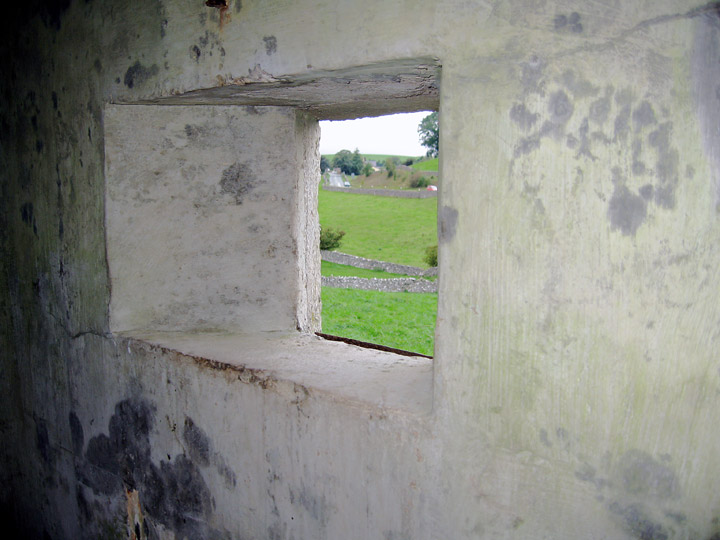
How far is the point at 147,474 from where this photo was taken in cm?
201

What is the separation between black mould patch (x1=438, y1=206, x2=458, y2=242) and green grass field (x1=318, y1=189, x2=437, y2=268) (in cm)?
1773

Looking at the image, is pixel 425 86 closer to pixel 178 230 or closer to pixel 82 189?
pixel 178 230

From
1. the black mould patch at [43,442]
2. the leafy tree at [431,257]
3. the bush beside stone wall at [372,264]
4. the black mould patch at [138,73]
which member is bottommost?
the bush beside stone wall at [372,264]

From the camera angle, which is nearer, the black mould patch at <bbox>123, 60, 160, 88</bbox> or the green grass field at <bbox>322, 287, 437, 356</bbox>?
the black mould patch at <bbox>123, 60, 160, 88</bbox>

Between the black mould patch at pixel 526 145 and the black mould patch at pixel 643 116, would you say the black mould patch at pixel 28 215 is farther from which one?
the black mould patch at pixel 643 116

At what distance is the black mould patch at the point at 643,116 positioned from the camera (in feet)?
3.73

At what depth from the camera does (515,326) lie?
127cm

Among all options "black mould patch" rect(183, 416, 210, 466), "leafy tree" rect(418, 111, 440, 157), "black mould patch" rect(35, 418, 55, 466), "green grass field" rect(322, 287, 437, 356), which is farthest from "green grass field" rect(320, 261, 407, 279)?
"black mould patch" rect(183, 416, 210, 466)

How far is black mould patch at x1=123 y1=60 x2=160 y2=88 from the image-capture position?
177 centimetres

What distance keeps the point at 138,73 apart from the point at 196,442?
1.16 m

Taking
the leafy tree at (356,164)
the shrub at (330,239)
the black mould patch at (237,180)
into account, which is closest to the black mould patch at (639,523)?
the black mould patch at (237,180)

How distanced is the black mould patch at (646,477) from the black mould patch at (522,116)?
0.71 meters

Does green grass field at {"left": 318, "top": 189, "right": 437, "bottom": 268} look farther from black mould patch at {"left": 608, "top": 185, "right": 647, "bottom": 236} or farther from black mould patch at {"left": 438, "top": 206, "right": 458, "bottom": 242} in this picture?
black mould patch at {"left": 608, "top": 185, "right": 647, "bottom": 236}

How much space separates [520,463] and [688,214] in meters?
0.63
